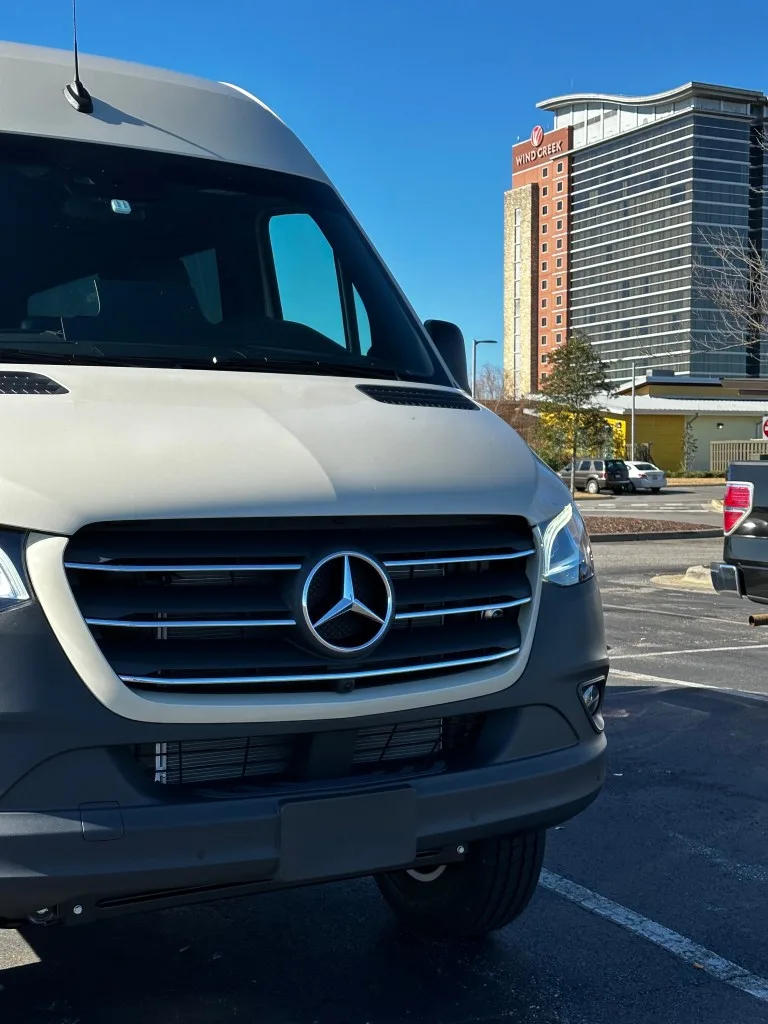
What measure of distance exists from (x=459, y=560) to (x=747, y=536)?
5962 mm

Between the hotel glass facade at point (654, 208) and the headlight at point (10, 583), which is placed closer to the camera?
the headlight at point (10, 583)

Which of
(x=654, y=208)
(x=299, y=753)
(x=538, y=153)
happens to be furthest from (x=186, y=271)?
(x=538, y=153)

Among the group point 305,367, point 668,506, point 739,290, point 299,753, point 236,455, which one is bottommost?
point 668,506

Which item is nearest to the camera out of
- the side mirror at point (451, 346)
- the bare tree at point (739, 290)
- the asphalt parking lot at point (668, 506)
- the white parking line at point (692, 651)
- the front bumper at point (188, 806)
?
the front bumper at point (188, 806)

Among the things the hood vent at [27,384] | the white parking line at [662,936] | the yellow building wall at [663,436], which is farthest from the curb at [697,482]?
the hood vent at [27,384]

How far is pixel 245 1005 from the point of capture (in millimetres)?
3164

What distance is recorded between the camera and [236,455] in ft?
8.74

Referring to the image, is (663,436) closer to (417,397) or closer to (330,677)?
(417,397)

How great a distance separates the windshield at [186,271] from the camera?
3.38 m

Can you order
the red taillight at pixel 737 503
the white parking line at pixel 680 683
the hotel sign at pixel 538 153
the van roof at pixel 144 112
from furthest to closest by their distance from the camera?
1. the hotel sign at pixel 538 153
2. the red taillight at pixel 737 503
3. the white parking line at pixel 680 683
4. the van roof at pixel 144 112

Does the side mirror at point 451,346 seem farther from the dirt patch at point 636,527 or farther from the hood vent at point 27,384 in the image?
the dirt patch at point 636,527

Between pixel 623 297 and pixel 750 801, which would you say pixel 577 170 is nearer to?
pixel 623 297

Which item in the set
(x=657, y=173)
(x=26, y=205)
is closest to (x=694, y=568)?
(x=26, y=205)

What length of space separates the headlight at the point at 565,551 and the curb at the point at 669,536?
61.4 ft
